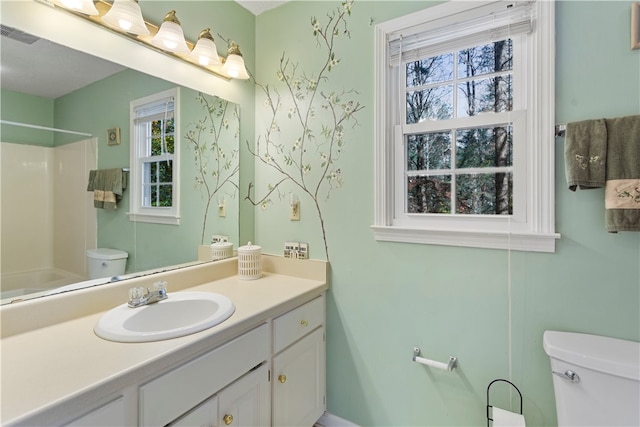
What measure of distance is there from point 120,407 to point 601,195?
65.4 inches

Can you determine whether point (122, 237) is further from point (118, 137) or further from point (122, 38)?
point (122, 38)

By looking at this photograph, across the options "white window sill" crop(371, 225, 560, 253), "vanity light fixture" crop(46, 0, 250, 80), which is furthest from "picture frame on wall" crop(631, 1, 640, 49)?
"vanity light fixture" crop(46, 0, 250, 80)

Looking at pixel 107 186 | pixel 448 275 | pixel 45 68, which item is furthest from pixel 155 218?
pixel 448 275

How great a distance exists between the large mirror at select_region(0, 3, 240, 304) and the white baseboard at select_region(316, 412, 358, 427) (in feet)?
3.81

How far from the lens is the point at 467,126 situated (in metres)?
1.35

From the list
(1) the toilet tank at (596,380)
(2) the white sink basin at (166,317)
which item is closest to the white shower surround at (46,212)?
(2) the white sink basin at (166,317)

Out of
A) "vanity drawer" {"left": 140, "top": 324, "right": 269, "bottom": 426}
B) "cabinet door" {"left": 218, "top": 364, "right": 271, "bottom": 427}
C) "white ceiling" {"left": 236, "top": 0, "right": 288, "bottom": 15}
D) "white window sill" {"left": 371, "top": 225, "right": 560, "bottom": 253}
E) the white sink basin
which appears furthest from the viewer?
"white ceiling" {"left": 236, "top": 0, "right": 288, "bottom": 15}

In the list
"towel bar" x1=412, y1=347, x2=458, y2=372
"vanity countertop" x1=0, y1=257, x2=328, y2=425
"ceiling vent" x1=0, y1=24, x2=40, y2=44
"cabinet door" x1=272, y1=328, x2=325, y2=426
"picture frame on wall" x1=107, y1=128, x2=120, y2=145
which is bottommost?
"cabinet door" x1=272, y1=328, x2=325, y2=426

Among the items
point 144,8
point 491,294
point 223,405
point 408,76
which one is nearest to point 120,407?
point 223,405

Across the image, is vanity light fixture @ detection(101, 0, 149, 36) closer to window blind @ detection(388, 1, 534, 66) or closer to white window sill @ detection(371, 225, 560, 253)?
window blind @ detection(388, 1, 534, 66)

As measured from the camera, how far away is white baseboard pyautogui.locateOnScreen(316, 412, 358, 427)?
162 cm

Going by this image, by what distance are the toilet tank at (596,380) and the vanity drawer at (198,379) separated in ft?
3.53

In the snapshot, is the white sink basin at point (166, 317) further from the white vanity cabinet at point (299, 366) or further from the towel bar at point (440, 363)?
the towel bar at point (440, 363)

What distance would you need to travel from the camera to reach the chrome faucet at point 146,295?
46.3 inches
